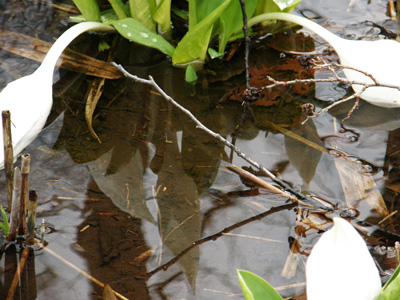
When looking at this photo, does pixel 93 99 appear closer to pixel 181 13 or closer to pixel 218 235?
pixel 181 13

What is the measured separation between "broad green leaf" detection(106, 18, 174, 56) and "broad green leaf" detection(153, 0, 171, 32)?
0.05m

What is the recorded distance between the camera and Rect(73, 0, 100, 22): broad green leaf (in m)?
1.18

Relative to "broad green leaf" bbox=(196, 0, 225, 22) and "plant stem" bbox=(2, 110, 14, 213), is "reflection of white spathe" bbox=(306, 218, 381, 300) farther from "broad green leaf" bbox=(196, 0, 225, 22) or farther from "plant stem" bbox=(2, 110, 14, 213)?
"broad green leaf" bbox=(196, 0, 225, 22)

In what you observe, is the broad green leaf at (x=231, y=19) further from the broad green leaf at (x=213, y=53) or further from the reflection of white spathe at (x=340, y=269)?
the reflection of white spathe at (x=340, y=269)

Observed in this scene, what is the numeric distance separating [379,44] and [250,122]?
36 cm

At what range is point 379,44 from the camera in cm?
108

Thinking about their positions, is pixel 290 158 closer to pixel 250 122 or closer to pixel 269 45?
pixel 250 122

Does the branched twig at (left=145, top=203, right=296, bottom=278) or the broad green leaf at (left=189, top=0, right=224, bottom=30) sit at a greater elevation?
the broad green leaf at (left=189, top=0, right=224, bottom=30)

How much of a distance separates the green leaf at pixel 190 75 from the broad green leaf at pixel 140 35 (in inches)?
2.8

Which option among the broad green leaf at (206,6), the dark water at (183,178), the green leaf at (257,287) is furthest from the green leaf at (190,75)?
the green leaf at (257,287)

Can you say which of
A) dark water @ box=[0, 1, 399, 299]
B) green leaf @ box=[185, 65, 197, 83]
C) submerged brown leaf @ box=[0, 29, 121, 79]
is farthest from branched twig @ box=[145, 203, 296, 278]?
submerged brown leaf @ box=[0, 29, 121, 79]

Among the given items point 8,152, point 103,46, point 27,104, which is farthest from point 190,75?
point 8,152

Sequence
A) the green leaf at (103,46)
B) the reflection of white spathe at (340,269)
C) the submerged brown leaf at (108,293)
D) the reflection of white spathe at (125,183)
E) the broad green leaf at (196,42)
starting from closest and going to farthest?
the reflection of white spathe at (340,269) → the submerged brown leaf at (108,293) → the reflection of white spathe at (125,183) → the broad green leaf at (196,42) → the green leaf at (103,46)

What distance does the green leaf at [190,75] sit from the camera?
3.79 feet
